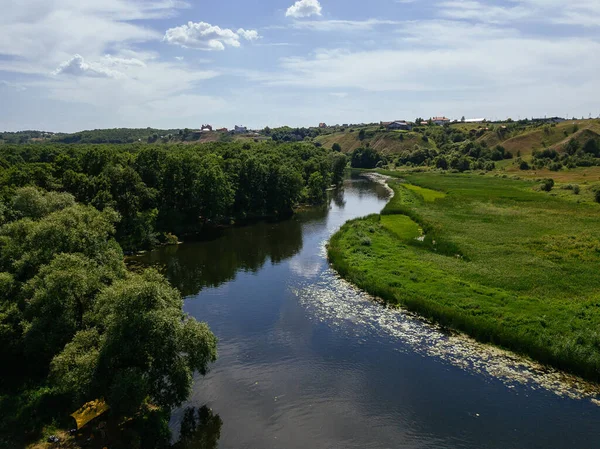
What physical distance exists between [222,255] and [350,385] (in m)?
34.8

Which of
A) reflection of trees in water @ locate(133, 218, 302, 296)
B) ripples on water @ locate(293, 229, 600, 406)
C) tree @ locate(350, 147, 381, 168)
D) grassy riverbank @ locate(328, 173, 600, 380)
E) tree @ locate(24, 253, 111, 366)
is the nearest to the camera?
tree @ locate(24, 253, 111, 366)

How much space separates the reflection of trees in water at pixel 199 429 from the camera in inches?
894

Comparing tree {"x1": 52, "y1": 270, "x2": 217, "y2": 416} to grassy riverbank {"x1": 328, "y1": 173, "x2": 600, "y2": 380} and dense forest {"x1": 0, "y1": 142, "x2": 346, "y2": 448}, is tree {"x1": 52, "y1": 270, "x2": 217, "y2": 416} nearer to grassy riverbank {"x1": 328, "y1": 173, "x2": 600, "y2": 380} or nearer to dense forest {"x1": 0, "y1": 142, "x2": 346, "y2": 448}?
dense forest {"x1": 0, "y1": 142, "x2": 346, "y2": 448}

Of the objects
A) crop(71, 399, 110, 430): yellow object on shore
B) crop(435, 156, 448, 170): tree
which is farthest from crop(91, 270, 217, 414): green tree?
crop(435, 156, 448, 170): tree

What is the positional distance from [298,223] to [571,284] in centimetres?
4750

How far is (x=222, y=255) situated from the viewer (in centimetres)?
5894

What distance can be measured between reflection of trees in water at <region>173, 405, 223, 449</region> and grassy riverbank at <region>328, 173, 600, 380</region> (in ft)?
68.6

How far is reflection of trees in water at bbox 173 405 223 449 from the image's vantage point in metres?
22.7

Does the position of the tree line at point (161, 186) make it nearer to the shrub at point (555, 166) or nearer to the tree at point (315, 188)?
the tree at point (315, 188)

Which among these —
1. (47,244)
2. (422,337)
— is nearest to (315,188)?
(422,337)

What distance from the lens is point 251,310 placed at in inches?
1565

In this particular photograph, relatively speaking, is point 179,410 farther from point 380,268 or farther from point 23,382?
point 380,268

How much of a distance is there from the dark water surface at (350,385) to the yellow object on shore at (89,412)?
4.29 metres

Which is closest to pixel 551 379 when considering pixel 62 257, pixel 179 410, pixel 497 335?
pixel 497 335
